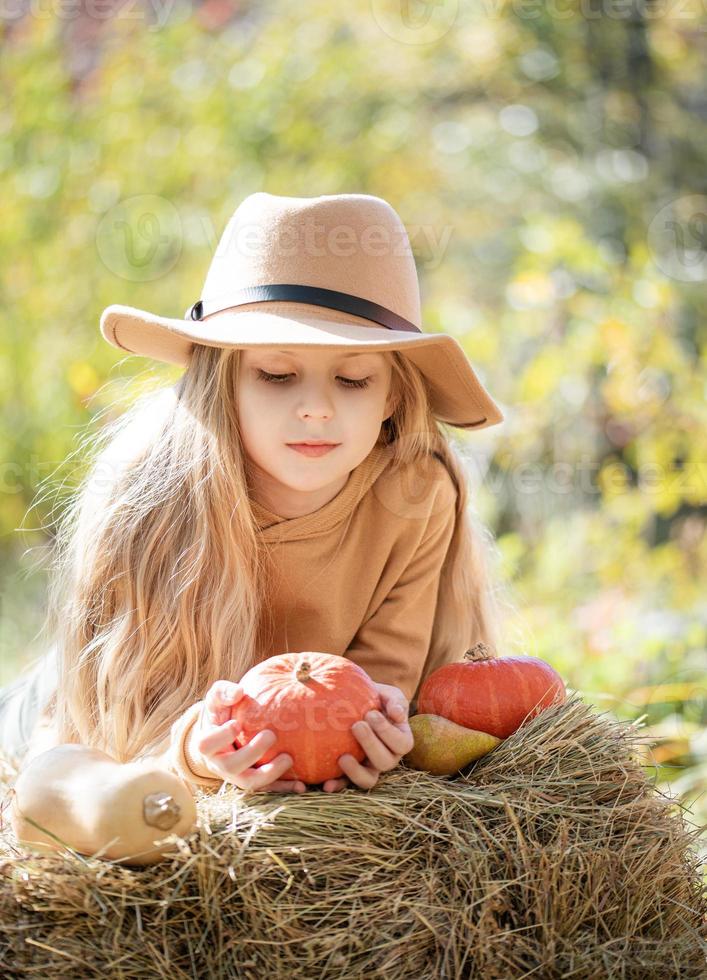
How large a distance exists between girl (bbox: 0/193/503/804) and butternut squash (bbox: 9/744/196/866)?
1.06 feet

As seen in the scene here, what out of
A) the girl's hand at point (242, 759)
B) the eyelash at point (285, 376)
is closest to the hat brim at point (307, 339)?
the eyelash at point (285, 376)

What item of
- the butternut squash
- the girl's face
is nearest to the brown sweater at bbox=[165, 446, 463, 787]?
the girl's face

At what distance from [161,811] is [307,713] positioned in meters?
0.37

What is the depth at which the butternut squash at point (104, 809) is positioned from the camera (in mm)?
1698

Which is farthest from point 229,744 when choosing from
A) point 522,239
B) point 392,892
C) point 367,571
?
point 522,239

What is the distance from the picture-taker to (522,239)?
639cm

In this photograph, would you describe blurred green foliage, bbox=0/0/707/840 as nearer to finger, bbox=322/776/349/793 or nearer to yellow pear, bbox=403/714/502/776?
yellow pear, bbox=403/714/502/776

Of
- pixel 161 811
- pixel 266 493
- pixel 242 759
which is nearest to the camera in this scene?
pixel 161 811

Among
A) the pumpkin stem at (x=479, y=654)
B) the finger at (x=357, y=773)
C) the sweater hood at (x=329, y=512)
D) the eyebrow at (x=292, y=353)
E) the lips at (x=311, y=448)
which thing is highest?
the eyebrow at (x=292, y=353)

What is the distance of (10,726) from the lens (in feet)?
9.68

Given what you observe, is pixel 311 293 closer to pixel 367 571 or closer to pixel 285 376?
pixel 285 376

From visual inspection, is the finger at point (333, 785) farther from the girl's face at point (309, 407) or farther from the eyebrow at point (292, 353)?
the eyebrow at point (292, 353)

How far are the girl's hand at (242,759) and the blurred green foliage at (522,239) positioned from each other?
1.44m

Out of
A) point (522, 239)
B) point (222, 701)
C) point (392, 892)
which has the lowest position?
point (392, 892)
